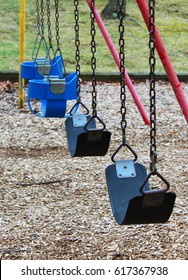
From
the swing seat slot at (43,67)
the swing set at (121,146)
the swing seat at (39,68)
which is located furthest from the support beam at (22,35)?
the swing set at (121,146)

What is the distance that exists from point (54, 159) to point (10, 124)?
1.12 meters

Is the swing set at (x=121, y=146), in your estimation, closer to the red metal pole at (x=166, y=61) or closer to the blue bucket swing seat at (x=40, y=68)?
the red metal pole at (x=166, y=61)

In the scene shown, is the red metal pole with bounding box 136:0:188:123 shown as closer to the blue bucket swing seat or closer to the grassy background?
the blue bucket swing seat

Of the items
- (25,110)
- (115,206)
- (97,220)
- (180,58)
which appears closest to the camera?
(115,206)

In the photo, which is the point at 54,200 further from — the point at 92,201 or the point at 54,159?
the point at 54,159

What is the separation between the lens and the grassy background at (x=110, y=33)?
8445mm

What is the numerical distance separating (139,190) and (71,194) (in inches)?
59.7

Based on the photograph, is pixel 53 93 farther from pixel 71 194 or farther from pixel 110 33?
pixel 110 33

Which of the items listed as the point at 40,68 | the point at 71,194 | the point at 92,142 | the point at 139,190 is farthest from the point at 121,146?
the point at 40,68

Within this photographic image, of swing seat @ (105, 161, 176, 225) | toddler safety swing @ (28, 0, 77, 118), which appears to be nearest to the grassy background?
Result: toddler safety swing @ (28, 0, 77, 118)

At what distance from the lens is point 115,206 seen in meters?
2.35

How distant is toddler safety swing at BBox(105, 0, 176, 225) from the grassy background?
554 cm

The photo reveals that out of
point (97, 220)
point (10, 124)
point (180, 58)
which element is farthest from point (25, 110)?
point (180, 58)

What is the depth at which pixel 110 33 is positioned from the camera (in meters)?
10.1
